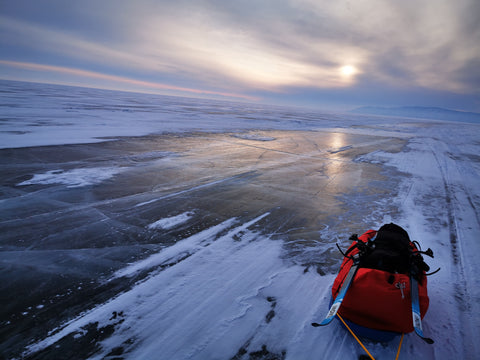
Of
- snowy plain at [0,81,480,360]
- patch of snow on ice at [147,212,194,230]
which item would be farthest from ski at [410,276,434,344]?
patch of snow on ice at [147,212,194,230]

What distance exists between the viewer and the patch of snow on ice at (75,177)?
558cm

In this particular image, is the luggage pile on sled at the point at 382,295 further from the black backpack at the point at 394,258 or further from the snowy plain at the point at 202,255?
the snowy plain at the point at 202,255

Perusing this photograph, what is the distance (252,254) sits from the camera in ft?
11.2

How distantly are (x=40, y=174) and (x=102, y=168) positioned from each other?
1.37m

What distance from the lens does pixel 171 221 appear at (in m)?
4.18

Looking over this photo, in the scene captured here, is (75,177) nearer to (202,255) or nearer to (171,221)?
(171,221)

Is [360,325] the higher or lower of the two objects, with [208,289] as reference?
higher

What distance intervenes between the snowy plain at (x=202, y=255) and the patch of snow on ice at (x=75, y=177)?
0.04 m

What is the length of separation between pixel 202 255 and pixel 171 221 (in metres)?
1.14

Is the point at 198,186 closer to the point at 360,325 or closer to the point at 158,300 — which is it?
the point at 158,300

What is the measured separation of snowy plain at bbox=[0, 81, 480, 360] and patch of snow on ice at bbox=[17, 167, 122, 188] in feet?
0.14

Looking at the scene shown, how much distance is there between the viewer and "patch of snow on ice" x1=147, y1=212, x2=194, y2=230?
157 inches

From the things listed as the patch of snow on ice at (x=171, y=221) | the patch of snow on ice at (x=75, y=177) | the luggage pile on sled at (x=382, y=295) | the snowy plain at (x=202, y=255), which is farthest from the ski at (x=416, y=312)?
the patch of snow on ice at (x=75, y=177)

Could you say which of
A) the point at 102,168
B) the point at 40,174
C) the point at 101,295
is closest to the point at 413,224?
the point at 101,295
